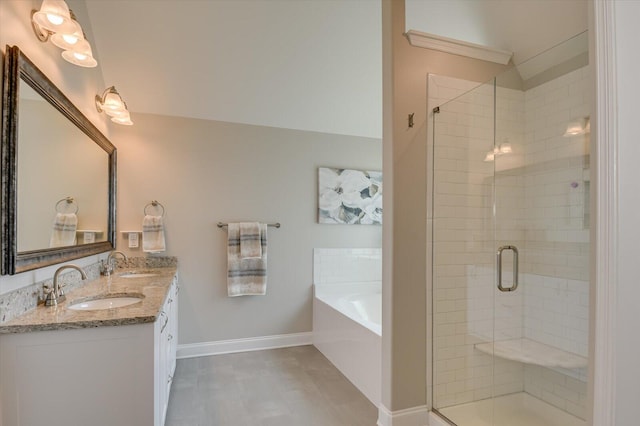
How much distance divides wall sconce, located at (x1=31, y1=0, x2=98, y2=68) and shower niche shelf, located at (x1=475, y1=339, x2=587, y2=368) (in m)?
2.96

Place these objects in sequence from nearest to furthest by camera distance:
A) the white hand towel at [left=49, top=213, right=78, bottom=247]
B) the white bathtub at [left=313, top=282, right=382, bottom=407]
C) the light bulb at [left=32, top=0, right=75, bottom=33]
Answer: the light bulb at [left=32, top=0, right=75, bottom=33]
the white hand towel at [left=49, top=213, right=78, bottom=247]
the white bathtub at [left=313, top=282, right=382, bottom=407]

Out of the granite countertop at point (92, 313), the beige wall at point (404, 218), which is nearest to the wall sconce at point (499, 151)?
the beige wall at point (404, 218)

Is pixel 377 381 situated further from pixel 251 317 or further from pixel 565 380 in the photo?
pixel 251 317

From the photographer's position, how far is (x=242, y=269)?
3428mm

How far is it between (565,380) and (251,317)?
105 inches

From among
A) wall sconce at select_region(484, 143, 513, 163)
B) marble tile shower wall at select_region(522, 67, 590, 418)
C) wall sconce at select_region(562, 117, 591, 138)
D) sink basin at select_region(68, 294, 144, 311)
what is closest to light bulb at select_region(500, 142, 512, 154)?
wall sconce at select_region(484, 143, 513, 163)

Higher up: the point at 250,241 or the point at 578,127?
the point at 578,127

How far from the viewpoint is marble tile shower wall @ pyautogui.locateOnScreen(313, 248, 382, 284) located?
150 inches

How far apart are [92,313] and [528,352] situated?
8.77ft

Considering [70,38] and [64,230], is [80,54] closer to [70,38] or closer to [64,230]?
[70,38]

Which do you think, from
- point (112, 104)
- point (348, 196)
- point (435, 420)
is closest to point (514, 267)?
point (435, 420)

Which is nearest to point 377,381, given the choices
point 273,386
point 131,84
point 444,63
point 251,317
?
point 273,386

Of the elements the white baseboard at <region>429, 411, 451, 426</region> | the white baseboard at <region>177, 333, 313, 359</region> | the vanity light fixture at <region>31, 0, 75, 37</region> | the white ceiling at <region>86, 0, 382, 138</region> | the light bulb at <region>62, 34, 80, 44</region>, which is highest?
the white ceiling at <region>86, 0, 382, 138</region>

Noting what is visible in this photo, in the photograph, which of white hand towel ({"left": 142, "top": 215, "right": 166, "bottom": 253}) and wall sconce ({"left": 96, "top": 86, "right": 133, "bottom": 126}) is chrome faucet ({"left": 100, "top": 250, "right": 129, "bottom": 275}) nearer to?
white hand towel ({"left": 142, "top": 215, "right": 166, "bottom": 253})
